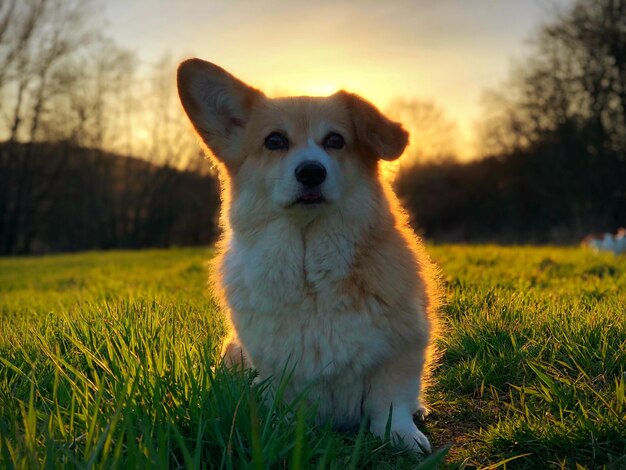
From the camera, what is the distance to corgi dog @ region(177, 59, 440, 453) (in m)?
2.37

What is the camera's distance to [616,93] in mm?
19375

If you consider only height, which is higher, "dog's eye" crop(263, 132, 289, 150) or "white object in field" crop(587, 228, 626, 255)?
"dog's eye" crop(263, 132, 289, 150)

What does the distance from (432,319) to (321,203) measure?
0.81 metres

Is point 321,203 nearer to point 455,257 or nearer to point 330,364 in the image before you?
point 330,364

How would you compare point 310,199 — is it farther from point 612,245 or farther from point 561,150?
point 561,150

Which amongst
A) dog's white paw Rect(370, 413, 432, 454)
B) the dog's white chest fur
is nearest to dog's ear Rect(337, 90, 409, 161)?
the dog's white chest fur

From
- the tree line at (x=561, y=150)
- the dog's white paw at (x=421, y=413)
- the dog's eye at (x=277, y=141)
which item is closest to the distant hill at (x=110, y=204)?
the tree line at (x=561, y=150)

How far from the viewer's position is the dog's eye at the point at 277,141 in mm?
2818

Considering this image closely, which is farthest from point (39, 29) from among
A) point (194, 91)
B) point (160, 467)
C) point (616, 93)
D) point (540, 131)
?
point (160, 467)

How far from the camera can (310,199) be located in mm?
2611

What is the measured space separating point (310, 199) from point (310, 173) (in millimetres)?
123

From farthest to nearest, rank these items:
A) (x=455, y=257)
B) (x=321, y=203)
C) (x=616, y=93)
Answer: (x=616, y=93), (x=455, y=257), (x=321, y=203)

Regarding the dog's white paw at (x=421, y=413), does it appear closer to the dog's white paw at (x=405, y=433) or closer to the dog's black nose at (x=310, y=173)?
the dog's white paw at (x=405, y=433)

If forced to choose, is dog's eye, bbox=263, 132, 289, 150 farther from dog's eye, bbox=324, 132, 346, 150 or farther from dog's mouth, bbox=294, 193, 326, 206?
dog's mouth, bbox=294, 193, 326, 206
